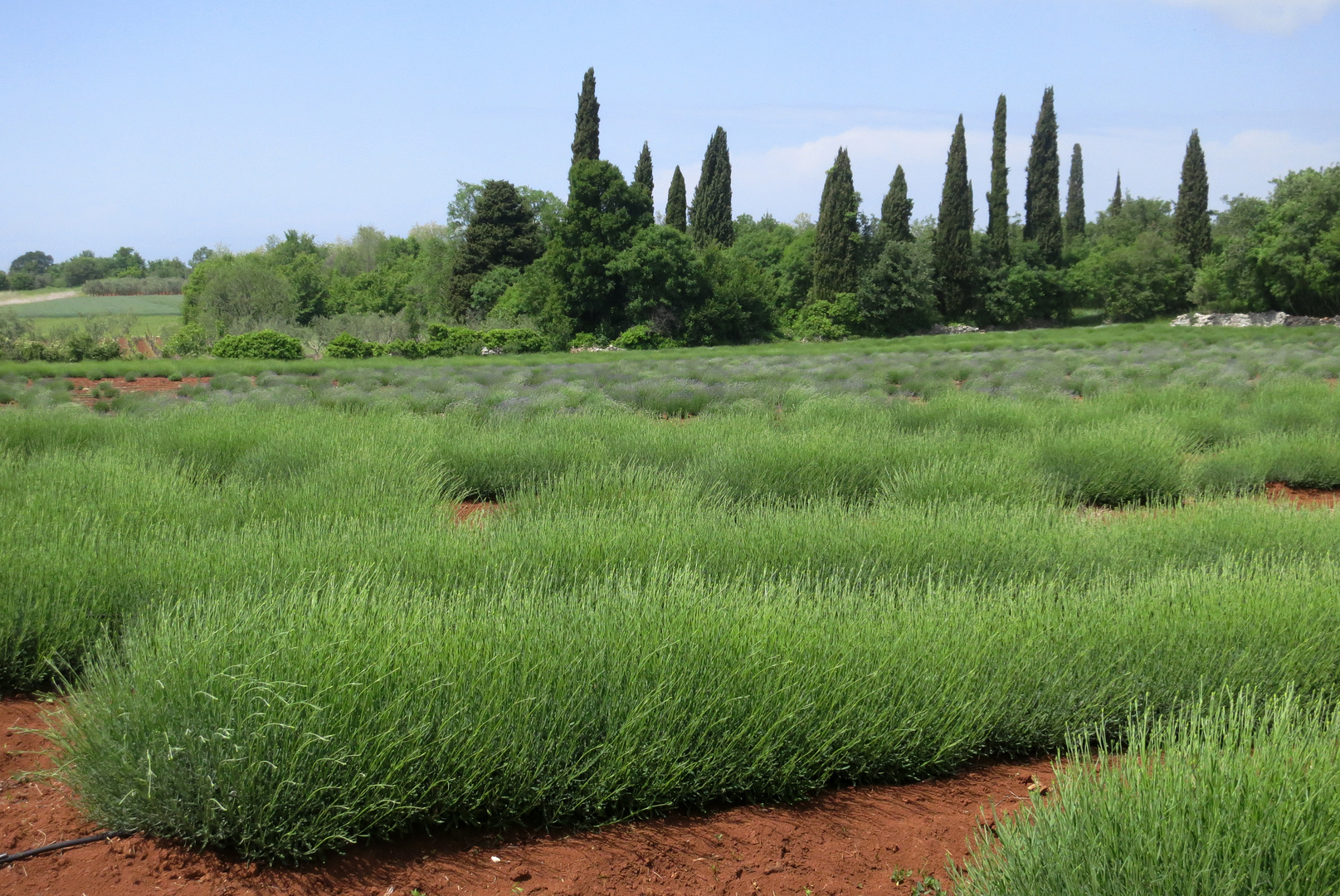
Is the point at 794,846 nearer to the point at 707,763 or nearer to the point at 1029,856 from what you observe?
the point at 707,763

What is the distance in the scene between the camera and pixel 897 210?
48.8 metres

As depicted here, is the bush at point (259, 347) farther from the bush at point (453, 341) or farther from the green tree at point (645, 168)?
the green tree at point (645, 168)

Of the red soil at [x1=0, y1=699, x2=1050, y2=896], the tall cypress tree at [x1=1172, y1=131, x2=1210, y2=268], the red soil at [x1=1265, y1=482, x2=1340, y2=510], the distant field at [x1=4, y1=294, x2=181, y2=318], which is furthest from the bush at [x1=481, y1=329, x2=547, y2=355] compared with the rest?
the tall cypress tree at [x1=1172, y1=131, x2=1210, y2=268]

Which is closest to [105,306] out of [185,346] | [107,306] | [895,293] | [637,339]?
[107,306]

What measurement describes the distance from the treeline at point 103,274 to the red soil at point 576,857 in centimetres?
8848

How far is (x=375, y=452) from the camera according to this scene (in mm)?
7277

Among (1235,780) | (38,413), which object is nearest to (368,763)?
(1235,780)

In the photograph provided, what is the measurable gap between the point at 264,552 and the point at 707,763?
7.86 feet

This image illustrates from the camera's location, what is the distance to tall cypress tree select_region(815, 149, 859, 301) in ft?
145

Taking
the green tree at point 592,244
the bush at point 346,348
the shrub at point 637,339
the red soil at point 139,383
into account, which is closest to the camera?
the red soil at point 139,383

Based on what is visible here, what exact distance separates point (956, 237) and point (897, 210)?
330 cm

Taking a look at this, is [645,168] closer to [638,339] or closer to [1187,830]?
[638,339]

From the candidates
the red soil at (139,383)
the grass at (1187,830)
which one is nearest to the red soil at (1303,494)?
the grass at (1187,830)

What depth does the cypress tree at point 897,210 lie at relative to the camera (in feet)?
160
